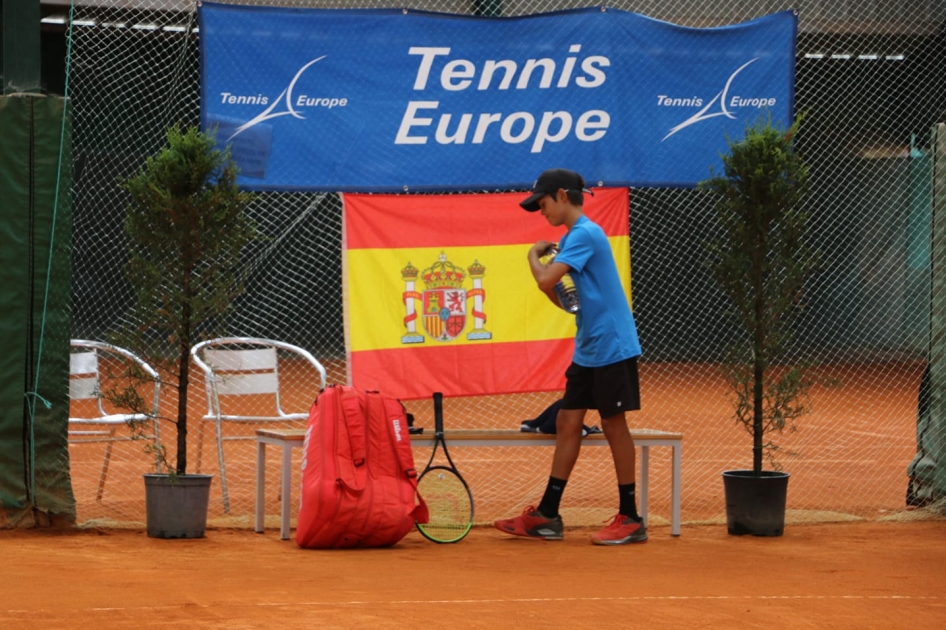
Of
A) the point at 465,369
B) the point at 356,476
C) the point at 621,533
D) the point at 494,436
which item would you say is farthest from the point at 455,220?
the point at 621,533

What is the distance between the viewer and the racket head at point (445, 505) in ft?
22.4

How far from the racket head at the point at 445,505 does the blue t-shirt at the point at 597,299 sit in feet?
2.93

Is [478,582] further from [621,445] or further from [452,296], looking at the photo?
[452,296]

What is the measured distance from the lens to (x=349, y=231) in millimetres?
7727

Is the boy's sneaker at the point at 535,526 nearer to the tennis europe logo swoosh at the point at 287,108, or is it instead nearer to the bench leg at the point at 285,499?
the bench leg at the point at 285,499

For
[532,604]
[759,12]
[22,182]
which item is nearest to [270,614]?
[532,604]

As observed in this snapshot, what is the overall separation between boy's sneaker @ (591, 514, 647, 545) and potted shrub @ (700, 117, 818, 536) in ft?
2.24

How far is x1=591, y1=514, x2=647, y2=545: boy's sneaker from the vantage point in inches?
267

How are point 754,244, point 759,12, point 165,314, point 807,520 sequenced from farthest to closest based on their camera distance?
point 759,12, point 807,520, point 754,244, point 165,314

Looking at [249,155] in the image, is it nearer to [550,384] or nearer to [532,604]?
[550,384]

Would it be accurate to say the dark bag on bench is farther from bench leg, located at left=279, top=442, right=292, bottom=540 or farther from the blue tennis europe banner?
the blue tennis europe banner

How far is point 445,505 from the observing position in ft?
22.6

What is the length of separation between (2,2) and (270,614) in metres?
3.78

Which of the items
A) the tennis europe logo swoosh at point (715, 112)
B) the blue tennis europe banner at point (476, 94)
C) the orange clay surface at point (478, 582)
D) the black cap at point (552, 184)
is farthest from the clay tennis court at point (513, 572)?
the tennis europe logo swoosh at point (715, 112)
